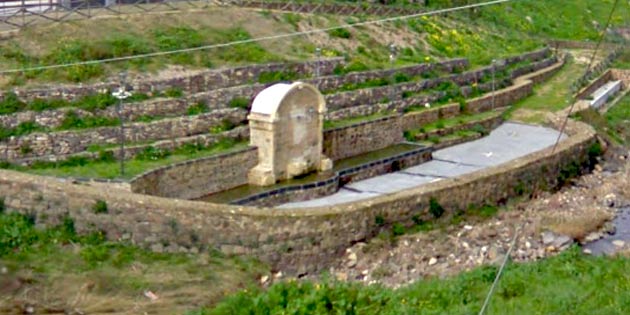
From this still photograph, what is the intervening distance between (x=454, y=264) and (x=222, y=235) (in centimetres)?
491

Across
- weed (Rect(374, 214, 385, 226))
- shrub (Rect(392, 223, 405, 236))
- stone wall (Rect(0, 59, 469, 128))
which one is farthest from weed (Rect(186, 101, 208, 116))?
shrub (Rect(392, 223, 405, 236))

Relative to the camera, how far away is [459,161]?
99.2 feet

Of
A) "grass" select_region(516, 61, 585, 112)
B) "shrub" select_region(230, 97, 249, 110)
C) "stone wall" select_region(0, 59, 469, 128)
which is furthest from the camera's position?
"grass" select_region(516, 61, 585, 112)

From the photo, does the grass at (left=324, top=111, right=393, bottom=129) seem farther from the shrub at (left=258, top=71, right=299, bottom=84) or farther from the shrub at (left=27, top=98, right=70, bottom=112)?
the shrub at (left=27, top=98, right=70, bottom=112)

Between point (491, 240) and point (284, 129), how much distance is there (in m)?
5.60

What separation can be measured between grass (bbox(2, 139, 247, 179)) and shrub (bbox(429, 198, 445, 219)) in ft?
16.3

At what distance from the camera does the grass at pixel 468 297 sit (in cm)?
1524

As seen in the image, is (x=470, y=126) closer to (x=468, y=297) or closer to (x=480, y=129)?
(x=480, y=129)

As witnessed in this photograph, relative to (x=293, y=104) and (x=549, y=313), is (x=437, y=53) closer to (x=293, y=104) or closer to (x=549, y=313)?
(x=293, y=104)

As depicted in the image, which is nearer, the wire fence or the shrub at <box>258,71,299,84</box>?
the wire fence

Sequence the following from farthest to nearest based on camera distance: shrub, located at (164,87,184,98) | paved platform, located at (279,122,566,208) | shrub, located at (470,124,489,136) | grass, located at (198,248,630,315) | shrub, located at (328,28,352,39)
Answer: shrub, located at (328,28,352,39), shrub, located at (470,124,489,136), shrub, located at (164,87,184,98), paved platform, located at (279,122,566,208), grass, located at (198,248,630,315)

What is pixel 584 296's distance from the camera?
51.3 feet

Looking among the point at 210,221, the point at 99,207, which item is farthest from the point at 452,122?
the point at 99,207

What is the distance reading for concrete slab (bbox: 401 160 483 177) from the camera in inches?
1126
